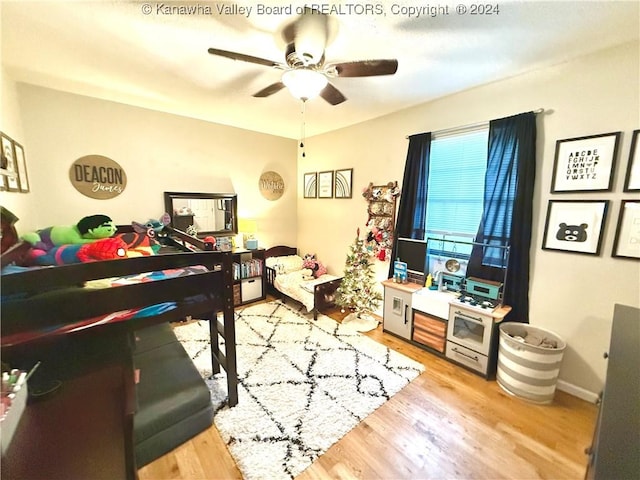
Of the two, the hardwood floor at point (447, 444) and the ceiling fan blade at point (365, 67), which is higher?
the ceiling fan blade at point (365, 67)

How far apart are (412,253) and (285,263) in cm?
196

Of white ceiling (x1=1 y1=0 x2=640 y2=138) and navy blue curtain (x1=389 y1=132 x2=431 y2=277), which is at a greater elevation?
white ceiling (x1=1 y1=0 x2=640 y2=138)

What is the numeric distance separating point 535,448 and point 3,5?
4.00 metres

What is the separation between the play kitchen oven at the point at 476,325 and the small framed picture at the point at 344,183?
6.14 ft

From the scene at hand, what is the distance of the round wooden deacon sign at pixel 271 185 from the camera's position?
13.3 feet

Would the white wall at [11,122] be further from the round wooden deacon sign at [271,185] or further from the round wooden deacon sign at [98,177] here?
the round wooden deacon sign at [271,185]

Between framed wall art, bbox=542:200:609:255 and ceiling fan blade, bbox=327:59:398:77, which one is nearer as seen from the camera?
ceiling fan blade, bbox=327:59:398:77

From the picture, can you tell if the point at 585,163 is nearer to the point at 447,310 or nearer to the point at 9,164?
the point at 447,310

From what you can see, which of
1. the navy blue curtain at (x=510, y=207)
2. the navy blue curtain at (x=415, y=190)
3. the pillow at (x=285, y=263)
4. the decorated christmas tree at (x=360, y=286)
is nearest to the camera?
the navy blue curtain at (x=510, y=207)

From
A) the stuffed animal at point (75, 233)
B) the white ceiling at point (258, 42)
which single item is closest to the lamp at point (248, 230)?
the white ceiling at point (258, 42)

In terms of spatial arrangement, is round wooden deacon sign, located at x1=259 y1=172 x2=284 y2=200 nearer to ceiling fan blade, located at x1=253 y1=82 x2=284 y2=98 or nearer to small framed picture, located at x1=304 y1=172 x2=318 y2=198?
small framed picture, located at x1=304 y1=172 x2=318 y2=198

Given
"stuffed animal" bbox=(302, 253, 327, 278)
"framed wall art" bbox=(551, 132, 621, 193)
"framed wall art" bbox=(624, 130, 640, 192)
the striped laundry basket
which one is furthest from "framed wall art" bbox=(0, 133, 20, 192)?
"framed wall art" bbox=(624, 130, 640, 192)

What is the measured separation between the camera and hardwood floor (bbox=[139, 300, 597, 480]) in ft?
4.66

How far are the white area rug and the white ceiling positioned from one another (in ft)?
8.17
